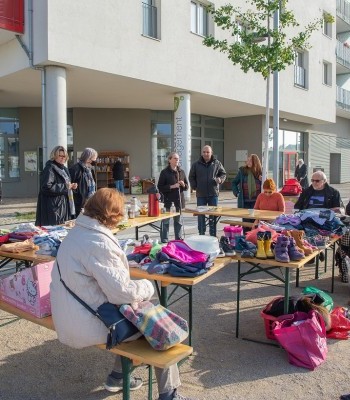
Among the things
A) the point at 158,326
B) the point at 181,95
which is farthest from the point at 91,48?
the point at 158,326

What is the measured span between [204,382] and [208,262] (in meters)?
0.88

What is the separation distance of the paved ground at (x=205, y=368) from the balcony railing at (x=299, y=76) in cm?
1851

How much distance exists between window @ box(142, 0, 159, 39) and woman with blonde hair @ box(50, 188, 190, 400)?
1196 cm

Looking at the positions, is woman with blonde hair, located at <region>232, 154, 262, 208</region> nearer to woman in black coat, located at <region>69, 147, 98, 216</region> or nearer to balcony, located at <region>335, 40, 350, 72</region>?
woman in black coat, located at <region>69, 147, 98, 216</region>

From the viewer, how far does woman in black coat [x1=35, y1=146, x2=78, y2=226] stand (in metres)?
5.80

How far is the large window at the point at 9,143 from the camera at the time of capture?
19.0 meters

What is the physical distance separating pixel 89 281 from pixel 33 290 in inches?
31.6

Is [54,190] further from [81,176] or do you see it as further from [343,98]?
[343,98]

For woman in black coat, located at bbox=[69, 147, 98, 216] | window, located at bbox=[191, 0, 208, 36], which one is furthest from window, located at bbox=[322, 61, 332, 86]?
woman in black coat, located at bbox=[69, 147, 98, 216]

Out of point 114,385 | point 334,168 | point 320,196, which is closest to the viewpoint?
point 114,385

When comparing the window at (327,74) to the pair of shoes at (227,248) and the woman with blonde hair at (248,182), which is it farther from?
the pair of shoes at (227,248)

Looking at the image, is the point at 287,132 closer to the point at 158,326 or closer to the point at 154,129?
the point at 154,129

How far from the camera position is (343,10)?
91.5 feet

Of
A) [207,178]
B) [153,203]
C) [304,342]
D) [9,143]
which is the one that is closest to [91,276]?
[304,342]
